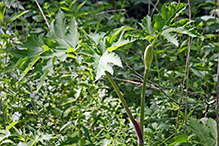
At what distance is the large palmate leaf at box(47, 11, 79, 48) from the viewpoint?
94 cm

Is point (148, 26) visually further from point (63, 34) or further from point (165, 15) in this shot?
point (63, 34)

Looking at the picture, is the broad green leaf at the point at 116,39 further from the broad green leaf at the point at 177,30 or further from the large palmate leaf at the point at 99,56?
the broad green leaf at the point at 177,30

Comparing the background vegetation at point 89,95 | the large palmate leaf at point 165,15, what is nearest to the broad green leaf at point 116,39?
the background vegetation at point 89,95

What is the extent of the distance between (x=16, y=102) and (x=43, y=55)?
2.28 feet

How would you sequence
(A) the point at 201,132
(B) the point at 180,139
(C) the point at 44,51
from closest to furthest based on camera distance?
(C) the point at 44,51 < (B) the point at 180,139 < (A) the point at 201,132

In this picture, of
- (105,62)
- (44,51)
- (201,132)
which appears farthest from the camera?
(201,132)

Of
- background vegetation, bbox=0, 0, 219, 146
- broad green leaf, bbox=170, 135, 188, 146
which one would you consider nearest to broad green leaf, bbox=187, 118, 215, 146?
background vegetation, bbox=0, 0, 219, 146

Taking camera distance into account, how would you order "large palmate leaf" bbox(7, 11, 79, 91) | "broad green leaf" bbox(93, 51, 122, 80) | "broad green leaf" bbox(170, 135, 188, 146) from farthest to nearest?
"broad green leaf" bbox(170, 135, 188, 146)
"large palmate leaf" bbox(7, 11, 79, 91)
"broad green leaf" bbox(93, 51, 122, 80)

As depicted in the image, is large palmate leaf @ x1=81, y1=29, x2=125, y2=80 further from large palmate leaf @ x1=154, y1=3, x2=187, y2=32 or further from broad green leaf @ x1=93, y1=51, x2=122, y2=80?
large palmate leaf @ x1=154, y1=3, x2=187, y2=32

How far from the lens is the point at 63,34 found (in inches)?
37.7

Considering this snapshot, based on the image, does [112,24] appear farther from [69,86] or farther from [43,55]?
[43,55]

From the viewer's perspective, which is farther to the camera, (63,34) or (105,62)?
Result: (63,34)

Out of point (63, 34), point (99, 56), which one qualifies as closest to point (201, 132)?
point (99, 56)

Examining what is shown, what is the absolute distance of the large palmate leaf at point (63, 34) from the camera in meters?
0.94
